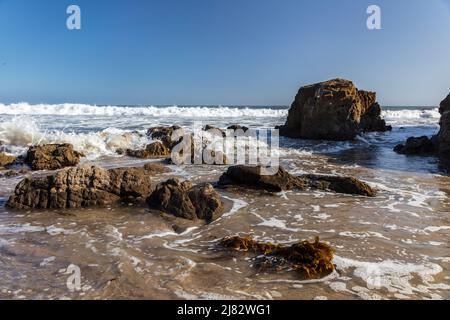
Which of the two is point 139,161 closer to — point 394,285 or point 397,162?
point 397,162

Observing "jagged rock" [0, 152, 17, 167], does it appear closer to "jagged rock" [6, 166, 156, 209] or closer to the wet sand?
"jagged rock" [6, 166, 156, 209]

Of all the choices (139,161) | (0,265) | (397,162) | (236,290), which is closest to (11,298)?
(0,265)

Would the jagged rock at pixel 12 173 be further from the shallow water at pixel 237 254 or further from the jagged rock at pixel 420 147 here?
the jagged rock at pixel 420 147

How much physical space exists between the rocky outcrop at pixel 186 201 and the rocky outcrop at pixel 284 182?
1523 millimetres

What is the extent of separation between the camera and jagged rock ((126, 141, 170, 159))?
12.3 metres

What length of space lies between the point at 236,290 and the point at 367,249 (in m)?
1.90

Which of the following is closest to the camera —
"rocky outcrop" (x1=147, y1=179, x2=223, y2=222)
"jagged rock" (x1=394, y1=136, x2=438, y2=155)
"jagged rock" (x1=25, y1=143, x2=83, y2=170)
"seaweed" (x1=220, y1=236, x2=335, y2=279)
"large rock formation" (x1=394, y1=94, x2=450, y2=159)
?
"seaweed" (x1=220, y1=236, x2=335, y2=279)

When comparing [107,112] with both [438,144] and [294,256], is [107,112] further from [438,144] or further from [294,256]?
[294,256]

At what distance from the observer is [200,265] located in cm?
386

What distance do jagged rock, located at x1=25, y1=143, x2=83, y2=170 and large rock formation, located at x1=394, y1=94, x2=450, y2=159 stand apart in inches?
451

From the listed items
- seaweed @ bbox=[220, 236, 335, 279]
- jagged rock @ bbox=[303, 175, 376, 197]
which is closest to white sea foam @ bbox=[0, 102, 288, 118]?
jagged rock @ bbox=[303, 175, 376, 197]

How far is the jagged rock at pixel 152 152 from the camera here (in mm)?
12345

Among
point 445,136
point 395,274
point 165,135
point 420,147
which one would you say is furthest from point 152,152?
point 445,136

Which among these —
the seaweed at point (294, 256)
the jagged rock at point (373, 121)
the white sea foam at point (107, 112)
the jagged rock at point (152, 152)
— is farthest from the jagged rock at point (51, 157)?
the white sea foam at point (107, 112)
